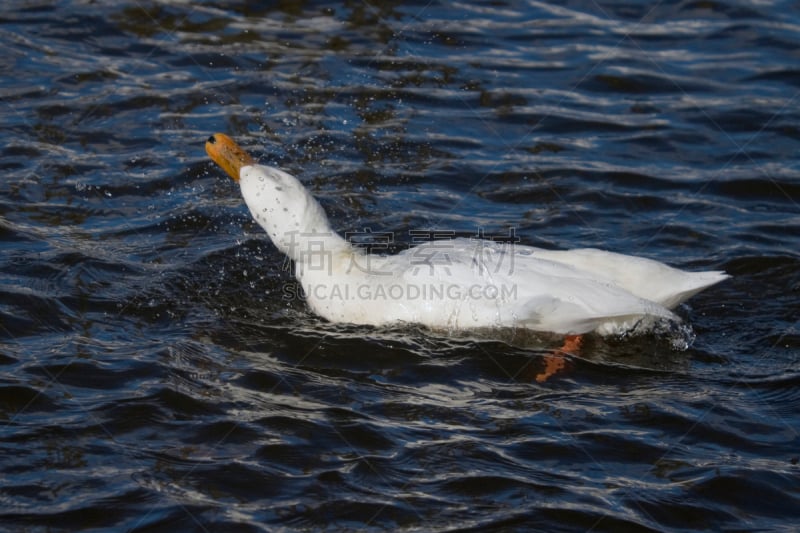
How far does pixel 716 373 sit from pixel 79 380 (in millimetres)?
3714

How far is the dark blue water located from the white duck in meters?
0.19

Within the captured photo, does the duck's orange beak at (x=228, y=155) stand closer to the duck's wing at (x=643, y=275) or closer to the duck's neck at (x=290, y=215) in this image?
the duck's neck at (x=290, y=215)

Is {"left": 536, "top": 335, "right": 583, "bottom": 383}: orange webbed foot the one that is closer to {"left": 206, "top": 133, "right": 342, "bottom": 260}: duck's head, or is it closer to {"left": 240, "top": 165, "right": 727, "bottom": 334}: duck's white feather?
{"left": 240, "top": 165, "right": 727, "bottom": 334}: duck's white feather

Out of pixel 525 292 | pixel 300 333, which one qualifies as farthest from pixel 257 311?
pixel 525 292

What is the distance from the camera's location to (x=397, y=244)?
811 cm

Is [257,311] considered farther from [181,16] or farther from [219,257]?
[181,16]

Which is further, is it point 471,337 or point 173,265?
point 173,265

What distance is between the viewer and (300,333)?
676 centimetres

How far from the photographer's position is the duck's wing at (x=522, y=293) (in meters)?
6.39

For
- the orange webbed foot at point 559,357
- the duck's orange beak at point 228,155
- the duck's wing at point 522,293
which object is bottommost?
the orange webbed foot at point 559,357

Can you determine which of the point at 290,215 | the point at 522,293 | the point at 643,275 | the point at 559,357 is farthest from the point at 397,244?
the point at 643,275

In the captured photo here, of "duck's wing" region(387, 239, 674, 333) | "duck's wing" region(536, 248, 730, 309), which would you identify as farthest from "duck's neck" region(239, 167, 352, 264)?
"duck's wing" region(536, 248, 730, 309)

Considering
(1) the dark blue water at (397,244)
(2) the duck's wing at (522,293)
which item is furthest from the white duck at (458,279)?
(1) the dark blue water at (397,244)

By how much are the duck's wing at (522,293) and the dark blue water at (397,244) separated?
238mm
